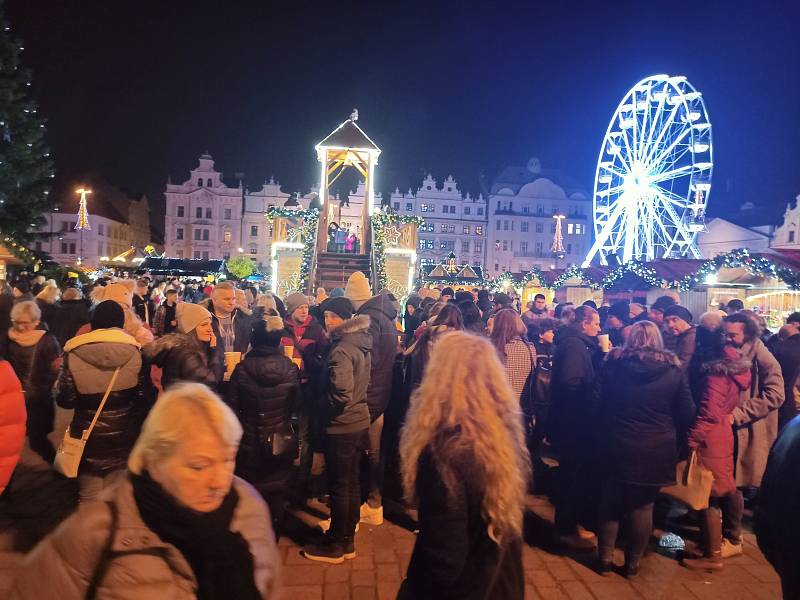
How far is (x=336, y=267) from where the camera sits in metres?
20.5

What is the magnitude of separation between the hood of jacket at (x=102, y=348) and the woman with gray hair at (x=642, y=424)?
3469 mm

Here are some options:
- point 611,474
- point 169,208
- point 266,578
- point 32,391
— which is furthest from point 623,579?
point 169,208

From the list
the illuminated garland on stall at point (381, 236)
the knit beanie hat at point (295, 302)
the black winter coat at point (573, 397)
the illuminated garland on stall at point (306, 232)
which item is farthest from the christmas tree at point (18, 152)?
the black winter coat at point (573, 397)

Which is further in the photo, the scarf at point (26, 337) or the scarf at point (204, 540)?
the scarf at point (26, 337)

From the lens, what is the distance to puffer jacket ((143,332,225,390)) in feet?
13.4

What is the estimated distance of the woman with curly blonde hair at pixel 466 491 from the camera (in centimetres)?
208

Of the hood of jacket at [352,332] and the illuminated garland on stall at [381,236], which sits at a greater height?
the illuminated garland on stall at [381,236]

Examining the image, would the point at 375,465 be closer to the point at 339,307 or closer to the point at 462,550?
the point at 339,307

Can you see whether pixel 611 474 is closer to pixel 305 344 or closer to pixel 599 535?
pixel 599 535

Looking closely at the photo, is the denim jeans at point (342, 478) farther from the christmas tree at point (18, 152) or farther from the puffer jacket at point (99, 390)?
the christmas tree at point (18, 152)

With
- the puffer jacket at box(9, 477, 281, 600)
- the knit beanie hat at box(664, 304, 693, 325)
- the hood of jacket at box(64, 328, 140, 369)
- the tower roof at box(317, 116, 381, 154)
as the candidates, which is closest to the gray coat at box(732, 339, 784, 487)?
the knit beanie hat at box(664, 304, 693, 325)

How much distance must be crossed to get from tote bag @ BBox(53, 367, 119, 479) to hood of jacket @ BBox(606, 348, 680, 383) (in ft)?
11.7

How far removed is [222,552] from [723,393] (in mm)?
3975

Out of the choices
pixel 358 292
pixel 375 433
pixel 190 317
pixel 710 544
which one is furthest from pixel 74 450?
pixel 710 544
